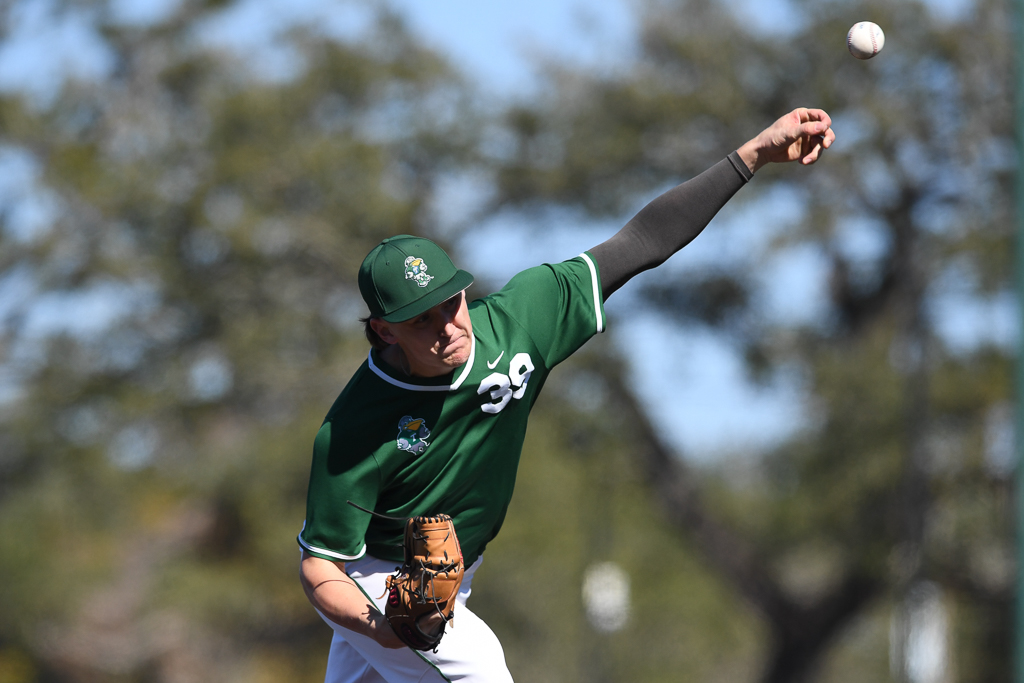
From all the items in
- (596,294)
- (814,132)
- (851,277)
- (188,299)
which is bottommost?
(851,277)

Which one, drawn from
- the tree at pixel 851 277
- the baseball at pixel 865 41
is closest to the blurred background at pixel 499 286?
the tree at pixel 851 277

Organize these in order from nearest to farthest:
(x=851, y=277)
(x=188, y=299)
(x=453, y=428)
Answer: (x=453, y=428) → (x=188, y=299) → (x=851, y=277)

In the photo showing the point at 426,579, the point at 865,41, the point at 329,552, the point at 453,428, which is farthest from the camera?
the point at 865,41

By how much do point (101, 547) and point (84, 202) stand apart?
23.1 ft

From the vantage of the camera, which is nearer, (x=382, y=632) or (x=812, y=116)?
(x=382, y=632)

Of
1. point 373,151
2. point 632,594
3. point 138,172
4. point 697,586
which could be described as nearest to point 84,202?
point 138,172

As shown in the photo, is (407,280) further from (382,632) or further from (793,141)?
(793,141)

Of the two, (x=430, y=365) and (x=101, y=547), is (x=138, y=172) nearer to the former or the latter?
(x=101, y=547)

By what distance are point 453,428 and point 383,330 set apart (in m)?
0.36

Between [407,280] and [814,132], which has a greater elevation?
[407,280]

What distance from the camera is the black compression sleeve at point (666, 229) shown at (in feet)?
12.2

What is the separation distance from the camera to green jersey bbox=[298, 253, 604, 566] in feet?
10.5

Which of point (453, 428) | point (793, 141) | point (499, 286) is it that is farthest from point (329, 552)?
point (499, 286)

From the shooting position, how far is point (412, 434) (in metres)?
3.27
